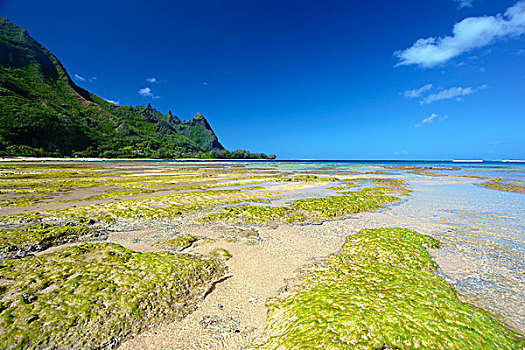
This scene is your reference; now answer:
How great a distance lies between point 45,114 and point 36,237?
477 ft

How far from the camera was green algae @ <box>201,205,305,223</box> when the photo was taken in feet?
44.2

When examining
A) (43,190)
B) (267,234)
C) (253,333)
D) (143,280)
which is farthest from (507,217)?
(43,190)

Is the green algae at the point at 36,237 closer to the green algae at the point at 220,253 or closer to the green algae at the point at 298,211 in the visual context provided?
the green algae at the point at 298,211

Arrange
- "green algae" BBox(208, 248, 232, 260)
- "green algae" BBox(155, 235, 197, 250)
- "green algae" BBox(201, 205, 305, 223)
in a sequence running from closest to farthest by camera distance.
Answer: "green algae" BBox(208, 248, 232, 260) → "green algae" BBox(155, 235, 197, 250) → "green algae" BBox(201, 205, 305, 223)

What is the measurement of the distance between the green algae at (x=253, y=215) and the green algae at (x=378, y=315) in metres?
6.43

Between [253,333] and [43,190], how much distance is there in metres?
27.0

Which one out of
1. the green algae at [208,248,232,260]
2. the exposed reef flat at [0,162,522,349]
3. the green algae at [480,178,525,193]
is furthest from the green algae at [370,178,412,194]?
the green algae at [208,248,232,260]

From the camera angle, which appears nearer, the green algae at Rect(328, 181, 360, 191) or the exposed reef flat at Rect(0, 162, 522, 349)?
the exposed reef flat at Rect(0, 162, 522, 349)

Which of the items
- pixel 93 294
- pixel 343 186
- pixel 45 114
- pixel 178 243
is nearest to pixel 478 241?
pixel 178 243

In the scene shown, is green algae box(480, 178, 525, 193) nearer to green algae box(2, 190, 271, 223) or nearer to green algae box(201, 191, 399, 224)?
green algae box(201, 191, 399, 224)

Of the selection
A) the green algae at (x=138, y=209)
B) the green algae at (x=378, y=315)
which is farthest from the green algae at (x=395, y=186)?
the green algae at (x=378, y=315)

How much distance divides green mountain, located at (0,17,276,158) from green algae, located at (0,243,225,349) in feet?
368

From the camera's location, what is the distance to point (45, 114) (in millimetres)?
108750

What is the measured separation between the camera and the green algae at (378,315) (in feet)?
13.7
